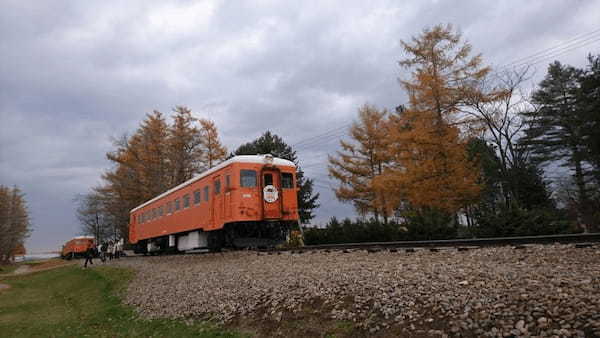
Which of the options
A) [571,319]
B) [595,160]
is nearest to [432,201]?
[595,160]

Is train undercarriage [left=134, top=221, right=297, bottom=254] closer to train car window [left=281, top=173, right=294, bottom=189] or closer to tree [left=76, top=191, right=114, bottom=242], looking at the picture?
train car window [left=281, top=173, right=294, bottom=189]

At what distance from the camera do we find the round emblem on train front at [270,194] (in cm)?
1405

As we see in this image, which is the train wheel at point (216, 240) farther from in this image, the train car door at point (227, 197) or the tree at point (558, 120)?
the tree at point (558, 120)

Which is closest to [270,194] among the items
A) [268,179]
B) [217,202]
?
[268,179]

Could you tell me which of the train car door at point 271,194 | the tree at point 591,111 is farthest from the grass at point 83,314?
the tree at point 591,111

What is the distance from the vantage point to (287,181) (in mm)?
14867

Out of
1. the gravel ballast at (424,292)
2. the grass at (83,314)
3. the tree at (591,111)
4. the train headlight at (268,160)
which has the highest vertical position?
the tree at (591,111)

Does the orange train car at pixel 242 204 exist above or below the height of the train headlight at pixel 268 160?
below

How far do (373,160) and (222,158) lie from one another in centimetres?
1318

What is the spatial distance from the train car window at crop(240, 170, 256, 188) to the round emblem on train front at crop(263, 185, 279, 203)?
1.57 ft

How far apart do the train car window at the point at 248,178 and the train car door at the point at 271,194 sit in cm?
36

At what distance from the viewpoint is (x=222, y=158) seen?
34.6 meters

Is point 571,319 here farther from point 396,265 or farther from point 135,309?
point 135,309

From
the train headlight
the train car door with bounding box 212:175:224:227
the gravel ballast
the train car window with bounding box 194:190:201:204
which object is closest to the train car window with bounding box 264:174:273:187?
the train headlight
